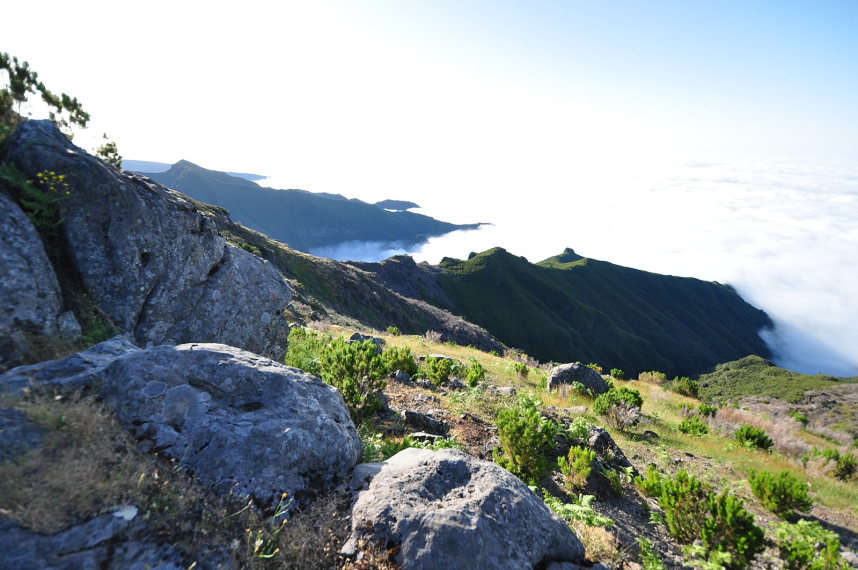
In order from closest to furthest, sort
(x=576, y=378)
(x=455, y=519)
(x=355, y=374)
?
(x=455, y=519), (x=355, y=374), (x=576, y=378)

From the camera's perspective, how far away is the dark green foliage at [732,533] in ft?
17.7

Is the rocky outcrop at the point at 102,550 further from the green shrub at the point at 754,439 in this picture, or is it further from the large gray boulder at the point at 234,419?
the green shrub at the point at 754,439

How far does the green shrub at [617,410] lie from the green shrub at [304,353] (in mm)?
9265

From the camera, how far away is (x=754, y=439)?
1226cm

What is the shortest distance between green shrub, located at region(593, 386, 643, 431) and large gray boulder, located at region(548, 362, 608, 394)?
4.06m

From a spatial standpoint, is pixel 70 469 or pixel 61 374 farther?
pixel 61 374

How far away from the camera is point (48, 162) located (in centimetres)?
663

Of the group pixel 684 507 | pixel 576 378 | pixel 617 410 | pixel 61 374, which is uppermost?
pixel 61 374

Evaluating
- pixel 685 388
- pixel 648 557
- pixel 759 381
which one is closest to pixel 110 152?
pixel 648 557

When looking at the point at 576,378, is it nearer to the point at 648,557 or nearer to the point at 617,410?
the point at 617,410

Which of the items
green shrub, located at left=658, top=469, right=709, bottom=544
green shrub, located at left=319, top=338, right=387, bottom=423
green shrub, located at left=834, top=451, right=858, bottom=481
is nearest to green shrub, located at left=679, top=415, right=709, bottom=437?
green shrub, located at left=834, top=451, right=858, bottom=481

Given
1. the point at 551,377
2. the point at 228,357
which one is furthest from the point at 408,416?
the point at 551,377

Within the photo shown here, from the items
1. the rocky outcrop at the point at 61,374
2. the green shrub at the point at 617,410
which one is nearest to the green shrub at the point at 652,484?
the green shrub at the point at 617,410

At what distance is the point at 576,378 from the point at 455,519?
15.4 meters
